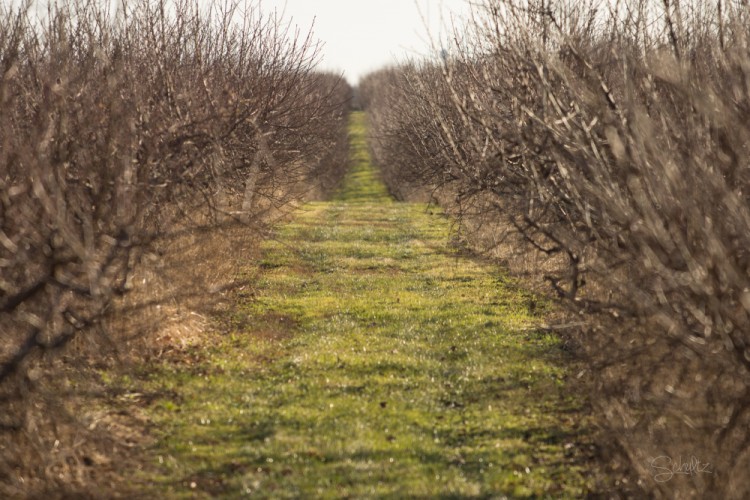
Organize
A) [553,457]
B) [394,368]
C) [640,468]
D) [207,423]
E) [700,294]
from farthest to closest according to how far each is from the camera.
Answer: [394,368] → [207,423] → [553,457] → [640,468] → [700,294]

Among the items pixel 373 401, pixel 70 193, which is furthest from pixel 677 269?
pixel 70 193

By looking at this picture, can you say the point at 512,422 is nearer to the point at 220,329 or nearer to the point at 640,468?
the point at 640,468

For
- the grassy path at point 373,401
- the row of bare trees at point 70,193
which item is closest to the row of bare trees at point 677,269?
the grassy path at point 373,401

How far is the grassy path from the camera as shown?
26.8 ft

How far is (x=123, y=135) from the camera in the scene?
10133 mm

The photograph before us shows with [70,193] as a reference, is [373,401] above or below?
below

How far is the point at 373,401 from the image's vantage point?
1049 cm

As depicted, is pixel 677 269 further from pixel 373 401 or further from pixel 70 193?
pixel 70 193

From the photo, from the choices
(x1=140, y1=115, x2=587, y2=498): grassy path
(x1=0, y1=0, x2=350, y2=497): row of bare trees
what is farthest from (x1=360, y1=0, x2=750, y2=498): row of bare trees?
(x1=0, y1=0, x2=350, y2=497): row of bare trees

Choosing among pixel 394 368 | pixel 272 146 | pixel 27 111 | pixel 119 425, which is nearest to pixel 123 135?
pixel 27 111

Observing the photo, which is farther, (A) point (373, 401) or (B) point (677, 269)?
(A) point (373, 401)

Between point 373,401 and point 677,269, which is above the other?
point 677,269

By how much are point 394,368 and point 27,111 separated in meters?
6.67

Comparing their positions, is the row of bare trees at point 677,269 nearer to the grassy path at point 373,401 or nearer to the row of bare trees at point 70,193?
the grassy path at point 373,401
